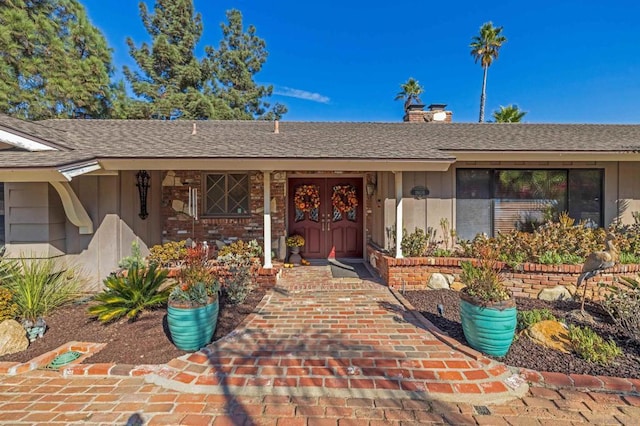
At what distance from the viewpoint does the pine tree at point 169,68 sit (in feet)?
57.4

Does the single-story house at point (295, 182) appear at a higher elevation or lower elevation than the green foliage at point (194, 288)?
higher

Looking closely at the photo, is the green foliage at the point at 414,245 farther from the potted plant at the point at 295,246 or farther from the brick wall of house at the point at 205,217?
the brick wall of house at the point at 205,217

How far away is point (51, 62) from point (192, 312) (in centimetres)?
1610

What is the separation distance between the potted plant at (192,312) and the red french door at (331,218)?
14.8ft

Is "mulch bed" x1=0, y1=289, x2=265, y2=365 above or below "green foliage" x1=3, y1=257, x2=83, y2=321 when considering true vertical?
below

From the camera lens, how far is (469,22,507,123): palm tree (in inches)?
773

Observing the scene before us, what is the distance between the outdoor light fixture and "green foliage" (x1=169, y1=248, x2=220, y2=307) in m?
3.38

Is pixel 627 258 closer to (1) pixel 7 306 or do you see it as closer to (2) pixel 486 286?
(2) pixel 486 286

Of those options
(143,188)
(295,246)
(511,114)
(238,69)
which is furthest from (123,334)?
(238,69)

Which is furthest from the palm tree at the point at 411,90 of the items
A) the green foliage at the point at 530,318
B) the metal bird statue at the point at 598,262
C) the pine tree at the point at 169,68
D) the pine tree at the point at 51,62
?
the green foliage at the point at 530,318

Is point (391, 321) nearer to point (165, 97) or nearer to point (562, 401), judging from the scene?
point (562, 401)

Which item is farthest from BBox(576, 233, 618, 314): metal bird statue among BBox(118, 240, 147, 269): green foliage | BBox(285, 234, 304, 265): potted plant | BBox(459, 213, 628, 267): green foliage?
BBox(118, 240, 147, 269): green foliage

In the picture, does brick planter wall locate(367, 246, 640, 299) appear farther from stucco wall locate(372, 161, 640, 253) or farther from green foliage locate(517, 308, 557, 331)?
green foliage locate(517, 308, 557, 331)

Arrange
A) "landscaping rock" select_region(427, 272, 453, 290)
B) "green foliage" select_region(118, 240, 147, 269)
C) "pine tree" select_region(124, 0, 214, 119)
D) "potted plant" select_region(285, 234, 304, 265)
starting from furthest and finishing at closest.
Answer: "pine tree" select_region(124, 0, 214, 119), "potted plant" select_region(285, 234, 304, 265), "landscaping rock" select_region(427, 272, 453, 290), "green foliage" select_region(118, 240, 147, 269)
